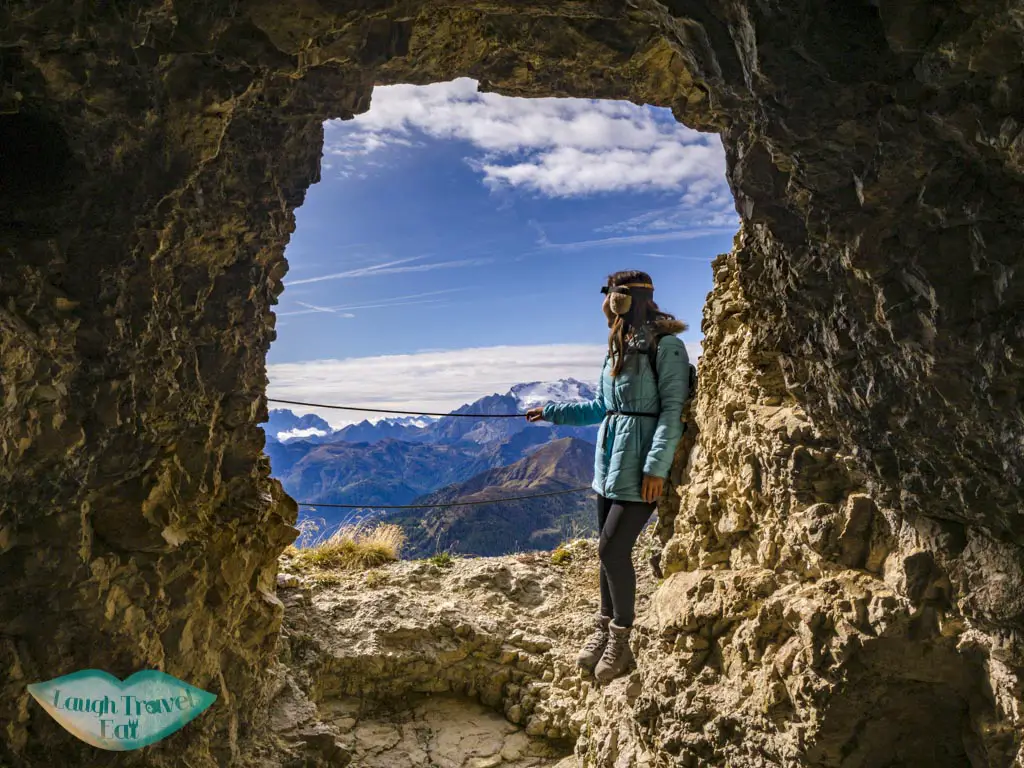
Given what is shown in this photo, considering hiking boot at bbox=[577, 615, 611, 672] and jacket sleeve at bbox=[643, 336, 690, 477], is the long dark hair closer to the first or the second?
jacket sleeve at bbox=[643, 336, 690, 477]

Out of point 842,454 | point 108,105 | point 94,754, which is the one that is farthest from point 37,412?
point 842,454

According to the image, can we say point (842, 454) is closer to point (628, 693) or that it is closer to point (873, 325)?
point (873, 325)

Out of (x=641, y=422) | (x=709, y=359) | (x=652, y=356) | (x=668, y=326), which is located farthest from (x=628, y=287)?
(x=641, y=422)

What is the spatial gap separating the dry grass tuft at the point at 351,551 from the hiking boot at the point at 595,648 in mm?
3186

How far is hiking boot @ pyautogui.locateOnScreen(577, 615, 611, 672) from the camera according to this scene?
400 cm

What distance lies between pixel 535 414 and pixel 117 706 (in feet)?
9.72

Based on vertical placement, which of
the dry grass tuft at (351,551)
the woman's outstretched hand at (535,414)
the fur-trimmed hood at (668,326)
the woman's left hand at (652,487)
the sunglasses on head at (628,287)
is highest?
the sunglasses on head at (628,287)

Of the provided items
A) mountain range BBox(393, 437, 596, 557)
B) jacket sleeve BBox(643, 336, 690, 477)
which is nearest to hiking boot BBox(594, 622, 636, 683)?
jacket sleeve BBox(643, 336, 690, 477)

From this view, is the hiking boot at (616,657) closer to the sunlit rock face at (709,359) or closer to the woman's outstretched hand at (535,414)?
the sunlit rock face at (709,359)

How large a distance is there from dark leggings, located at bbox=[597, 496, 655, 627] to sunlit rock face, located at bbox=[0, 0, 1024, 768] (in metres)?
0.24

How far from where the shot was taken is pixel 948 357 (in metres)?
1.75

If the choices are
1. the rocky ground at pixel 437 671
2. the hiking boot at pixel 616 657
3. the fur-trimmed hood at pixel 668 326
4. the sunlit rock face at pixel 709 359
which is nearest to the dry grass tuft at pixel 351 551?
the rocky ground at pixel 437 671

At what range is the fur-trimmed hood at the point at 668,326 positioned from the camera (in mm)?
3846

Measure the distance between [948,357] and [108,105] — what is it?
3033 mm
